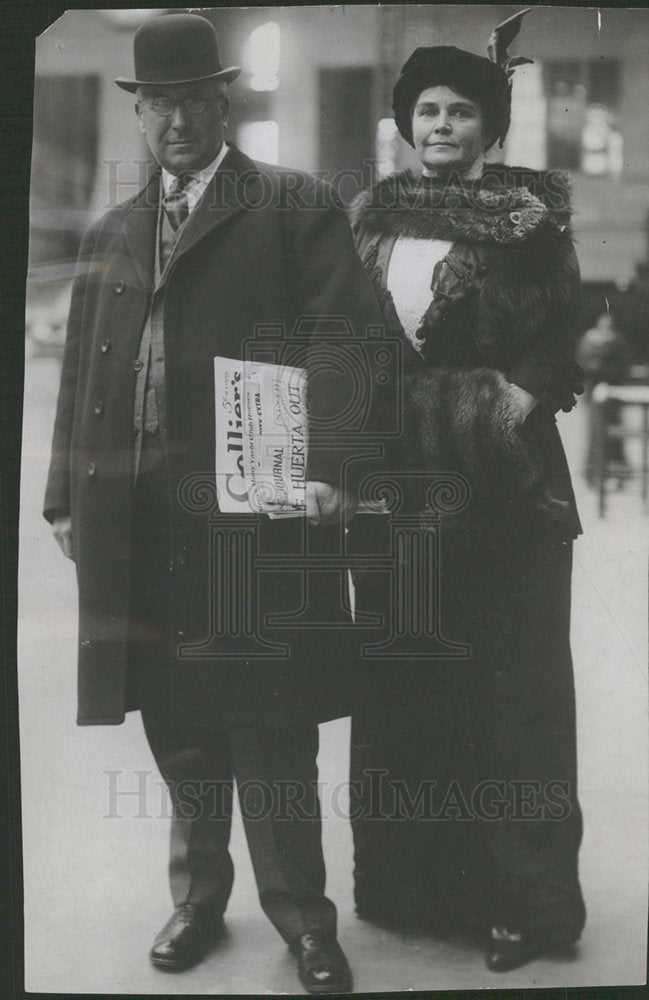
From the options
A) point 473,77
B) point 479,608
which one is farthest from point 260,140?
point 479,608

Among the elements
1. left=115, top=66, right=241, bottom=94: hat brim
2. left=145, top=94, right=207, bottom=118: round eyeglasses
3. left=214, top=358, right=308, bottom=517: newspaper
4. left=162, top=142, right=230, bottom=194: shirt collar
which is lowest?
left=214, top=358, right=308, bottom=517: newspaper

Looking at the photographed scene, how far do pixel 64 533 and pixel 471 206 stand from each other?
1580 mm

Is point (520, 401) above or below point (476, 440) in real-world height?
above

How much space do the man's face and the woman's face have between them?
1.93 feet

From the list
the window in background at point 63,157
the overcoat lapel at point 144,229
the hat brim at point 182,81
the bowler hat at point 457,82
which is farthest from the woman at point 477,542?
the window in background at point 63,157

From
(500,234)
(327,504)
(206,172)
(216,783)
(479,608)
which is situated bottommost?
(216,783)

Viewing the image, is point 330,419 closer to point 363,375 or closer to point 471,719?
point 363,375

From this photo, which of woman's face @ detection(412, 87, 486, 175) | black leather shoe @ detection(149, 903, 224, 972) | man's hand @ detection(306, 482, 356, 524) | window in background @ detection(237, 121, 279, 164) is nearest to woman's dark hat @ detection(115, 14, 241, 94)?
window in background @ detection(237, 121, 279, 164)

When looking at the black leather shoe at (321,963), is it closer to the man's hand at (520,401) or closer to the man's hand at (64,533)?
the man's hand at (64,533)

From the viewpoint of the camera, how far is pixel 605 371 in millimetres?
3238

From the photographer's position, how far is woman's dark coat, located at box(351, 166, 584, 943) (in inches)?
126

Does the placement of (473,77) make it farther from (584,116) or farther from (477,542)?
(477,542)

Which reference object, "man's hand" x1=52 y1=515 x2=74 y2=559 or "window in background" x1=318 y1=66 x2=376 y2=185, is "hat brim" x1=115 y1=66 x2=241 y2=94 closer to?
"window in background" x1=318 y1=66 x2=376 y2=185

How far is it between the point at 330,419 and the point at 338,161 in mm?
766
